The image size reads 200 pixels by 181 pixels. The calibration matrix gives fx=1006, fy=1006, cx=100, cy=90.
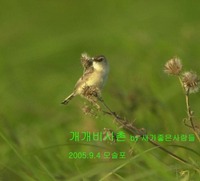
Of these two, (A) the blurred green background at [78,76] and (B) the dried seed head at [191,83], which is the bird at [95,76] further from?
(B) the dried seed head at [191,83]

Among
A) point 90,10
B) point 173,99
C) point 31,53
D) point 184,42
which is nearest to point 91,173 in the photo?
point 173,99

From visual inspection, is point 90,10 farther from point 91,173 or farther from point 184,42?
point 91,173

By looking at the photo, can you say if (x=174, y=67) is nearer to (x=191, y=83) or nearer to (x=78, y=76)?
(x=191, y=83)

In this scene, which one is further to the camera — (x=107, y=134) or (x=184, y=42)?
(x=184, y=42)

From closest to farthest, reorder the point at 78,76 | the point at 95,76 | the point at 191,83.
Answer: the point at 191,83
the point at 95,76
the point at 78,76

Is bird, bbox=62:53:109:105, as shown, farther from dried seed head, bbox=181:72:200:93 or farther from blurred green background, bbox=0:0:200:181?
dried seed head, bbox=181:72:200:93

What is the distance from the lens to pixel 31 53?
36.3ft

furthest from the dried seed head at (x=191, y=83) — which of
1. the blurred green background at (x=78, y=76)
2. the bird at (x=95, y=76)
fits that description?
the bird at (x=95, y=76)

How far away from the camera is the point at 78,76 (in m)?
10.7

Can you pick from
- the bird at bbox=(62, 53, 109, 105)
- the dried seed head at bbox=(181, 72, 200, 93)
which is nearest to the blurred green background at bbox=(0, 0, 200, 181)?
the bird at bbox=(62, 53, 109, 105)

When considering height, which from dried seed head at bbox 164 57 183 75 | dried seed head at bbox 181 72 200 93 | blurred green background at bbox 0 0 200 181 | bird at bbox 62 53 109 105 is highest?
blurred green background at bbox 0 0 200 181

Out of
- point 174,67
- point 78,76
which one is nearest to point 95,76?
point 174,67

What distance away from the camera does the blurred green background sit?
5027mm

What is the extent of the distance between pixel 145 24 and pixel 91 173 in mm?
10169
